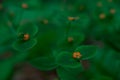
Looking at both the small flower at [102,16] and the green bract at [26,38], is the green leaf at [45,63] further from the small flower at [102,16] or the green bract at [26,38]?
the small flower at [102,16]

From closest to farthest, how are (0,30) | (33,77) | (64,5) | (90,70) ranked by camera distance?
(90,70), (0,30), (33,77), (64,5)

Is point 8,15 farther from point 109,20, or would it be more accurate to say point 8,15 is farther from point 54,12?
point 109,20

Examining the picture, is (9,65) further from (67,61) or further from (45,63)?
(67,61)

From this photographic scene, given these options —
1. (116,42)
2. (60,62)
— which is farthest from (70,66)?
(116,42)


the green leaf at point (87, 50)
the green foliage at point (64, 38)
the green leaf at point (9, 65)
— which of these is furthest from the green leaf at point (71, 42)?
the green leaf at point (9, 65)

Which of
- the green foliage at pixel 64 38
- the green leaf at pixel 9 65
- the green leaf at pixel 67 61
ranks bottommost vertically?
the green leaf at pixel 9 65

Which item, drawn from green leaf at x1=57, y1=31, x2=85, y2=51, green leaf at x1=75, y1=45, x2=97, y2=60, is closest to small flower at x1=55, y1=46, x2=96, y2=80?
green leaf at x1=75, y1=45, x2=97, y2=60

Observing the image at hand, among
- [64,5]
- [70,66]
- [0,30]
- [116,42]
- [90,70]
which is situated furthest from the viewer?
[64,5]

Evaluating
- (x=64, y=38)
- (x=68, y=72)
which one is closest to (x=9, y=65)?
(x=64, y=38)
